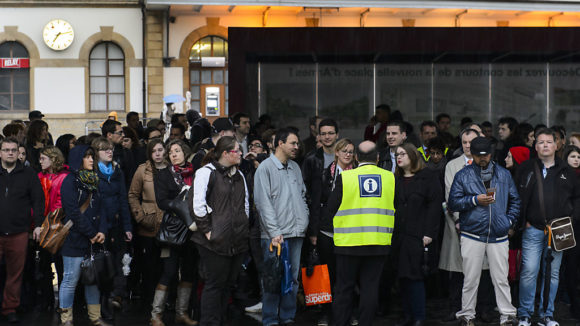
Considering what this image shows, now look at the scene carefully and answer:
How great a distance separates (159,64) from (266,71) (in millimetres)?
12031

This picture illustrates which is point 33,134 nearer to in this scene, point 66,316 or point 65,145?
point 65,145

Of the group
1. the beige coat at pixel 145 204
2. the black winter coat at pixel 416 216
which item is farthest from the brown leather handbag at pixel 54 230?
the black winter coat at pixel 416 216

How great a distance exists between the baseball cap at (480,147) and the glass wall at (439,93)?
6.90 meters

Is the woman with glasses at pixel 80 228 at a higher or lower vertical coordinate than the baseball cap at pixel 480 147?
lower

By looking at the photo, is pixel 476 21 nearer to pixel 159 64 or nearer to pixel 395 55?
pixel 159 64

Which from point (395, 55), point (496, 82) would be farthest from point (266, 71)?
point (496, 82)

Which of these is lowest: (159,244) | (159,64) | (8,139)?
(159,244)

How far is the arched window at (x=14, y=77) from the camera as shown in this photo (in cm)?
2702

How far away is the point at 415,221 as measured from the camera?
28.9 feet

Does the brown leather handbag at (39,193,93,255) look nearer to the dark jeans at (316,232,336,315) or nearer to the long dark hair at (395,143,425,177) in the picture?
the dark jeans at (316,232,336,315)

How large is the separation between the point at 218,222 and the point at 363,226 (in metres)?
1.37

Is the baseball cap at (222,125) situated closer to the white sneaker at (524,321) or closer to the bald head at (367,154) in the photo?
the bald head at (367,154)

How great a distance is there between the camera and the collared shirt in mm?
8555

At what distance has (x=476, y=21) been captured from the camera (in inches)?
1045
